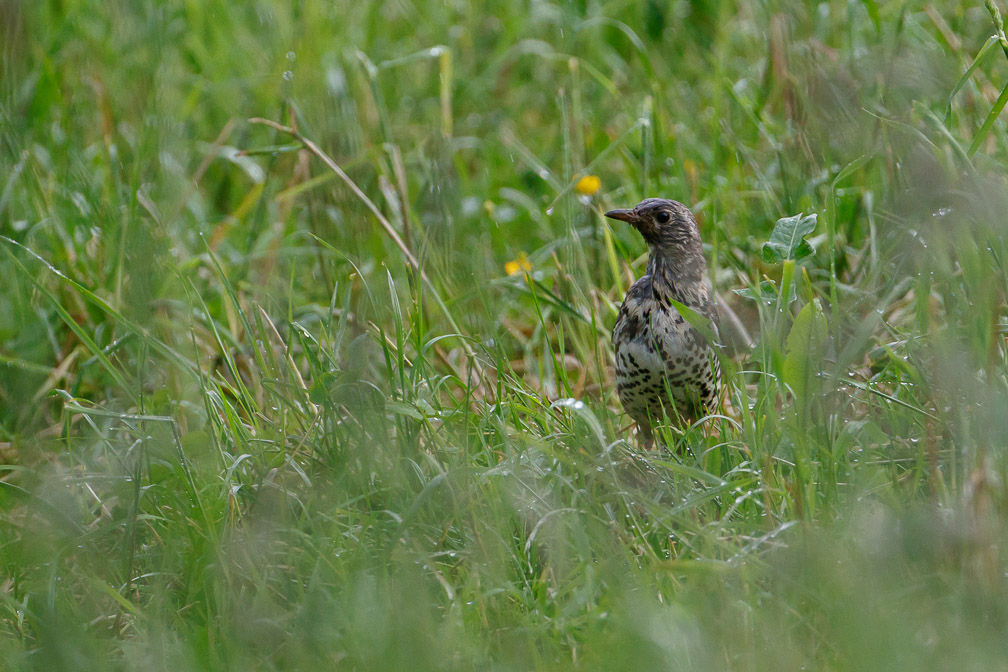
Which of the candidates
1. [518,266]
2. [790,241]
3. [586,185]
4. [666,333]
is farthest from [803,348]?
[518,266]

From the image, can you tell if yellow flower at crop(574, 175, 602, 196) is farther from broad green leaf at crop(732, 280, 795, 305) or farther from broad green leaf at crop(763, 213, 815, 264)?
broad green leaf at crop(763, 213, 815, 264)

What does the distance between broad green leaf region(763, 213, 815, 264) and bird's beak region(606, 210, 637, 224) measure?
0.79 meters

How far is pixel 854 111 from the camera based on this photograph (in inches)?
150

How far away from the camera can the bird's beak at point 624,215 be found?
4246 millimetres

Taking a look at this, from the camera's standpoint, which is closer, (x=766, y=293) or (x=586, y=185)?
(x=766, y=293)

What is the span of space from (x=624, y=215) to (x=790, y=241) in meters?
0.86

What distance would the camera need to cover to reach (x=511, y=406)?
11.9ft

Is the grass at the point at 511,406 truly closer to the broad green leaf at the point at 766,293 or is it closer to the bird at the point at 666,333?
the broad green leaf at the point at 766,293

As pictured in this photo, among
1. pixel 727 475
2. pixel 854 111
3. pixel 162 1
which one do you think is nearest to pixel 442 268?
pixel 727 475

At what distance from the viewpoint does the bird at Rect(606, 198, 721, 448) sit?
3.91 m

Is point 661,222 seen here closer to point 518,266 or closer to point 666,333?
point 666,333

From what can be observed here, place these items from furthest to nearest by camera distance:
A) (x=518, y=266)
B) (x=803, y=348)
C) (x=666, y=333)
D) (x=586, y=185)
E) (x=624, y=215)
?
(x=518, y=266), (x=586, y=185), (x=624, y=215), (x=666, y=333), (x=803, y=348)

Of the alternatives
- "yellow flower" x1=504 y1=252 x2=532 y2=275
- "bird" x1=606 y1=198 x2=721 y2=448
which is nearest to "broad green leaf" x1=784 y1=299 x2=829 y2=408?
"bird" x1=606 y1=198 x2=721 y2=448

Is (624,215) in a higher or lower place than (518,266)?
higher
